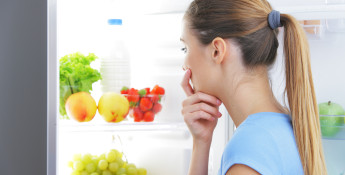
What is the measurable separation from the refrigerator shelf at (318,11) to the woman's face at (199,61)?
418 millimetres

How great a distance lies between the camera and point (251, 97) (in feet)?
3.10

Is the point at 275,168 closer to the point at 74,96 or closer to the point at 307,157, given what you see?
the point at 307,157

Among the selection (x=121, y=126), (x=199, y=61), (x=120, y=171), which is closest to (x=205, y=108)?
(x=199, y=61)

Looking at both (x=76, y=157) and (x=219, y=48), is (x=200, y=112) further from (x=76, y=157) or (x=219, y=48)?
(x=76, y=157)

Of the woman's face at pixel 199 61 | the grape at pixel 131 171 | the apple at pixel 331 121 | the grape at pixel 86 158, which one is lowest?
the grape at pixel 131 171

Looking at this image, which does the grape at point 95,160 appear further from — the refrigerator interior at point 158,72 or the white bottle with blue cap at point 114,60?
the white bottle with blue cap at point 114,60

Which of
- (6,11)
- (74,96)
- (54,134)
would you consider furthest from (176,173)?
(6,11)

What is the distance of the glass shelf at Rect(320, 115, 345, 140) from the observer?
4.28ft

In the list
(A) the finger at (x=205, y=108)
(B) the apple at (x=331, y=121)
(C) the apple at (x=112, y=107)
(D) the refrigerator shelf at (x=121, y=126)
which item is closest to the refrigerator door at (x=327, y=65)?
(B) the apple at (x=331, y=121)

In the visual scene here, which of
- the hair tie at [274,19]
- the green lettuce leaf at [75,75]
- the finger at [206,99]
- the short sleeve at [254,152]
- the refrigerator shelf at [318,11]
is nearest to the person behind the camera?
the short sleeve at [254,152]

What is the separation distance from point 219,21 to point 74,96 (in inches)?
24.9

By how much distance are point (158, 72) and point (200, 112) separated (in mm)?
451

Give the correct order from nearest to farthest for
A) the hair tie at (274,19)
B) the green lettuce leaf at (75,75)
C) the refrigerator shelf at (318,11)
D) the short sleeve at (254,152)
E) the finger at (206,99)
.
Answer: the short sleeve at (254,152), the hair tie at (274,19), the finger at (206,99), the refrigerator shelf at (318,11), the green lettuce leaf at (75,75)

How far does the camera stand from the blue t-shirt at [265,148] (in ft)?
2.58
